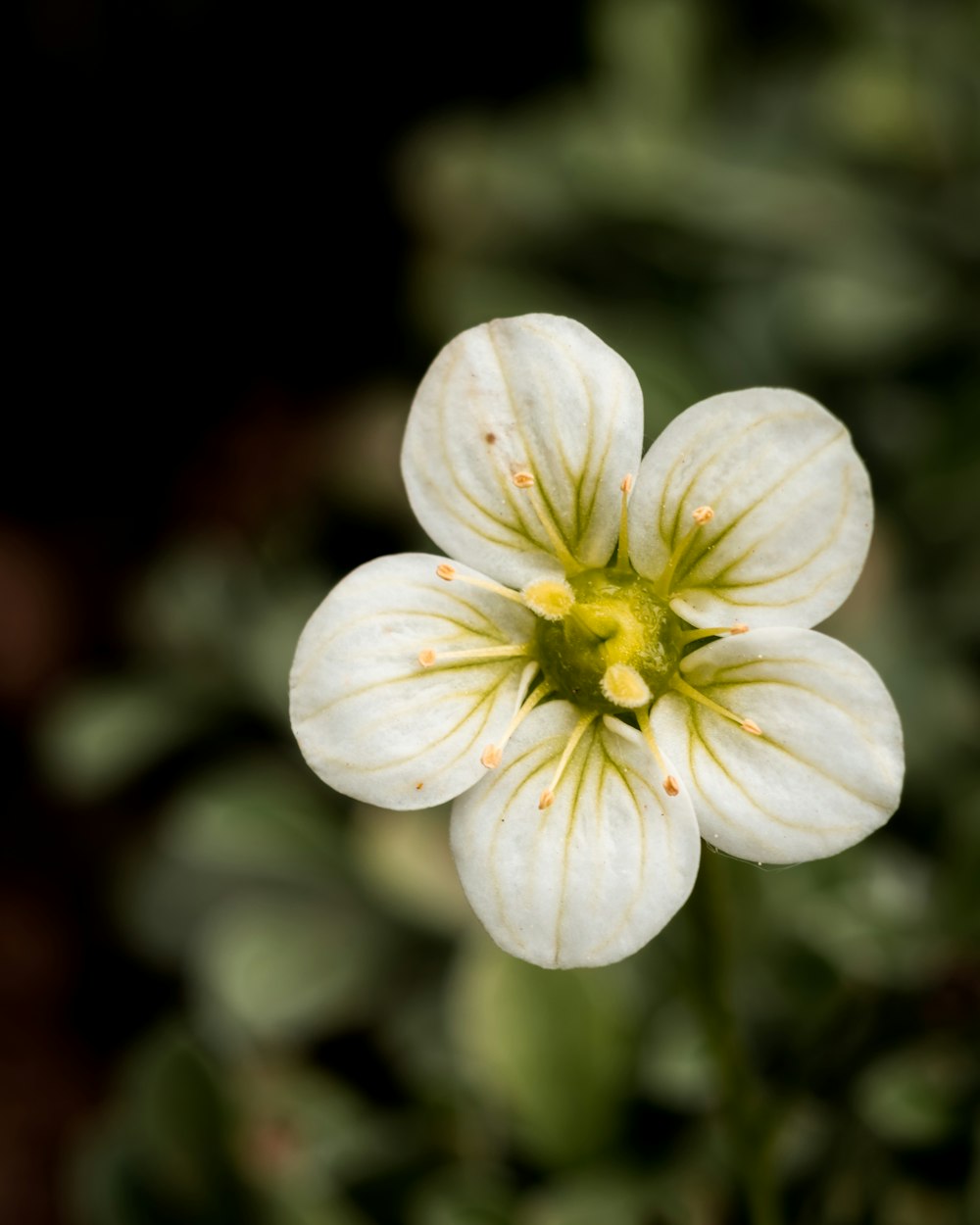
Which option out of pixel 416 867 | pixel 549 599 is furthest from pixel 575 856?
pixel 416 867

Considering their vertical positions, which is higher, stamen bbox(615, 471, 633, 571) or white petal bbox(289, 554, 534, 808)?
stamen bbox(615, 471, 633, 571)

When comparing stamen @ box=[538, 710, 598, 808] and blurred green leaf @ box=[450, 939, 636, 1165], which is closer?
stamen @ box=[538, 710, 598, 808]

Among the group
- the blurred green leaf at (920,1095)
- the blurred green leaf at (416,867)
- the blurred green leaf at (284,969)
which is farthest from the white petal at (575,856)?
the blurred green leaf at (284,969)

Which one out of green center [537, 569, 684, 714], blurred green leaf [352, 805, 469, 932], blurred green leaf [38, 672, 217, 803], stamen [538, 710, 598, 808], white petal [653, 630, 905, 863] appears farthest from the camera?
blurred green leaf [38, 672, 217, 803]

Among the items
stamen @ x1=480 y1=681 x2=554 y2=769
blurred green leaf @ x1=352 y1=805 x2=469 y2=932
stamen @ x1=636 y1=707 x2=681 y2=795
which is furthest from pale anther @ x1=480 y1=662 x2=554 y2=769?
blurred green leaf @ x1=352 y1=805 x2=469 y2=932

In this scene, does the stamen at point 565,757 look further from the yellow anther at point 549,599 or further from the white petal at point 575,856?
the yellow anther at point 549,599

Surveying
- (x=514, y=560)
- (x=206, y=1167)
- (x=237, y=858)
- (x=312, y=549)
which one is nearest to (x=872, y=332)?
(x=312, y=549)

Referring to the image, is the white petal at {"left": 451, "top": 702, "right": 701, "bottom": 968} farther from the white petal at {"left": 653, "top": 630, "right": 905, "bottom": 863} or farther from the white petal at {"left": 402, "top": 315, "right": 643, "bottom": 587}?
the white petal at {"left": 402, "top": 315, "right": 643, "bottom": 587}

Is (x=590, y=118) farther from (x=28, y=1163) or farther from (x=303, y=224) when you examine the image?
(x=28, y=1163)

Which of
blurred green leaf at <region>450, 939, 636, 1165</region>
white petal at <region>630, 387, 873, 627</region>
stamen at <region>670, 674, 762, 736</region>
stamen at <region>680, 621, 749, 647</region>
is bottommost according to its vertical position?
blurred green leaf at <region>450, 939, 636, 1165</region>
